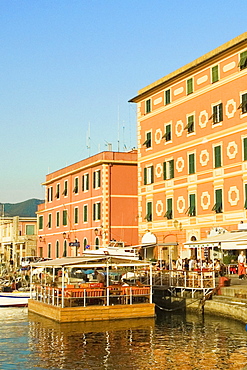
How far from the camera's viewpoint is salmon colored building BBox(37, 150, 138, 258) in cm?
5081

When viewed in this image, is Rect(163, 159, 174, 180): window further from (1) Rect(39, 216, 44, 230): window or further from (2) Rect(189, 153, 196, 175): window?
(1) Rect(39, 216, 44, 230): window

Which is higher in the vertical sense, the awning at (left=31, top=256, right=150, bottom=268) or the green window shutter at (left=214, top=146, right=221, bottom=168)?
the green window shutter at (left=214, top=146, right=221, bottom=168)

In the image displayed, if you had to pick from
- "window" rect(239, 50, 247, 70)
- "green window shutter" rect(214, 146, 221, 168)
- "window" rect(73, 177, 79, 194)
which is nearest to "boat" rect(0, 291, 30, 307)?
"green window shutter" rect(214, 146, 221, 168)

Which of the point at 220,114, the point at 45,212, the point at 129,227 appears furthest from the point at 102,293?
the point at 45,212

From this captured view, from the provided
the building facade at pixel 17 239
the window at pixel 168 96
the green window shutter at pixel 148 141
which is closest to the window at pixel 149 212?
the green window shutter at pixel 148 141

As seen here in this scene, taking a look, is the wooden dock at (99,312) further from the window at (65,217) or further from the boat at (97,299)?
the window at (65,217)

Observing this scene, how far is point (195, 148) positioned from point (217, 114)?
3.17 metres

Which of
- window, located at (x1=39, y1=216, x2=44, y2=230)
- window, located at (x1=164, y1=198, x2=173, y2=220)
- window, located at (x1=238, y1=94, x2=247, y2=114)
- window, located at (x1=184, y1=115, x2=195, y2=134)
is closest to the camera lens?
window, located at (x1=238, y1=94, x2=247, y2=114)

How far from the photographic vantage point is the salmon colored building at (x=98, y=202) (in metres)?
50.8

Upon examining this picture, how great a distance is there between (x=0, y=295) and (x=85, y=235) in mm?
19202

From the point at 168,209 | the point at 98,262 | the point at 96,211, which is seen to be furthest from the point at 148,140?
the point at 98,262

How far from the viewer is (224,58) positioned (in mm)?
37219

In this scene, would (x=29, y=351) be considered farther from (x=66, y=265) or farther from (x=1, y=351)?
(x=66, y=265)

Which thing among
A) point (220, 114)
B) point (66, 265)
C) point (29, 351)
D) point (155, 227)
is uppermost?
point (220, 114)
